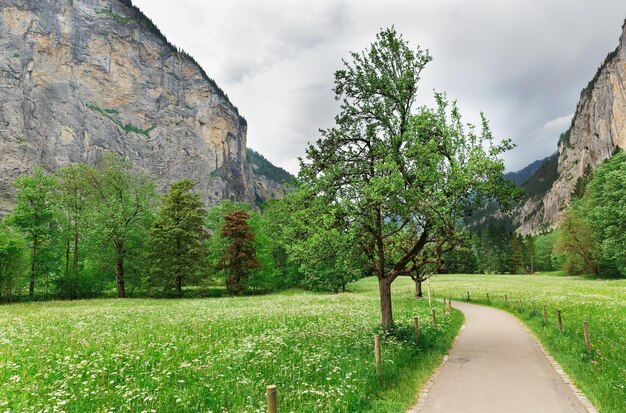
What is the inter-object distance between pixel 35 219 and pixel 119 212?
9.17 m

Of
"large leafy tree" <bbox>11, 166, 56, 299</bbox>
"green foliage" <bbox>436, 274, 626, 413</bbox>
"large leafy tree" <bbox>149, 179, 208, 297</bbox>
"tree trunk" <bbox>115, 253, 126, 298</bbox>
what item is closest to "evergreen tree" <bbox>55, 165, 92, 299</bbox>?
"large leafy tree" <bbox>11, 166, 56, 299</bbox>

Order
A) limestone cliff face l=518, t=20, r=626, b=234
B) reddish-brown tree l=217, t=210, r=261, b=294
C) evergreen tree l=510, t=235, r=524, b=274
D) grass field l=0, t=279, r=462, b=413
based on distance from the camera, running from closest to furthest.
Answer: grass field l=0, t=279, r=462, b=413, reddish-brown tree l=217, t=210, r=261, b=294, evergreen tree l=510, t=235, r=524, b=274, limestone cliff face l=518, t=20, r=626, b=234

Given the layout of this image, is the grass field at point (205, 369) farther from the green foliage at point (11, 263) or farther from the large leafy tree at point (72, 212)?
the large leafy tree at point (72, 212)

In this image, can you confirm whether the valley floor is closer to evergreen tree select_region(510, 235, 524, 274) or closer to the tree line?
the tree line

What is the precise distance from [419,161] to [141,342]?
1359 centimetres

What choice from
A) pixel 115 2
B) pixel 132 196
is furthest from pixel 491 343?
pixel 115 2

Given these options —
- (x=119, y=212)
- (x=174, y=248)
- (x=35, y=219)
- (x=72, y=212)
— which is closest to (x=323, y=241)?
(x=174, y=248)

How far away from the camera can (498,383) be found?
10.7 meters

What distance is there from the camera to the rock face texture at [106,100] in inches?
4407

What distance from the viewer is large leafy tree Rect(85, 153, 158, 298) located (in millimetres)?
44159

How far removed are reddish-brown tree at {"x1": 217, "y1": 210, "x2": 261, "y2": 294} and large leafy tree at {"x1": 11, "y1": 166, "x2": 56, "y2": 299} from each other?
21.5m

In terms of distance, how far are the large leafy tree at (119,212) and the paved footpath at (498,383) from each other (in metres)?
42.7

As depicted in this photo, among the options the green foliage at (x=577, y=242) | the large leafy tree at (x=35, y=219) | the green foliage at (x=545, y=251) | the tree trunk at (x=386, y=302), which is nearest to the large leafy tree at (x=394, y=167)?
the tree trunk at (x=386, y=302)

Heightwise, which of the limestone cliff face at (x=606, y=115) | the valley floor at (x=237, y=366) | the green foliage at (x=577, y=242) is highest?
the limestone cliff face at (x=606, y=115)
